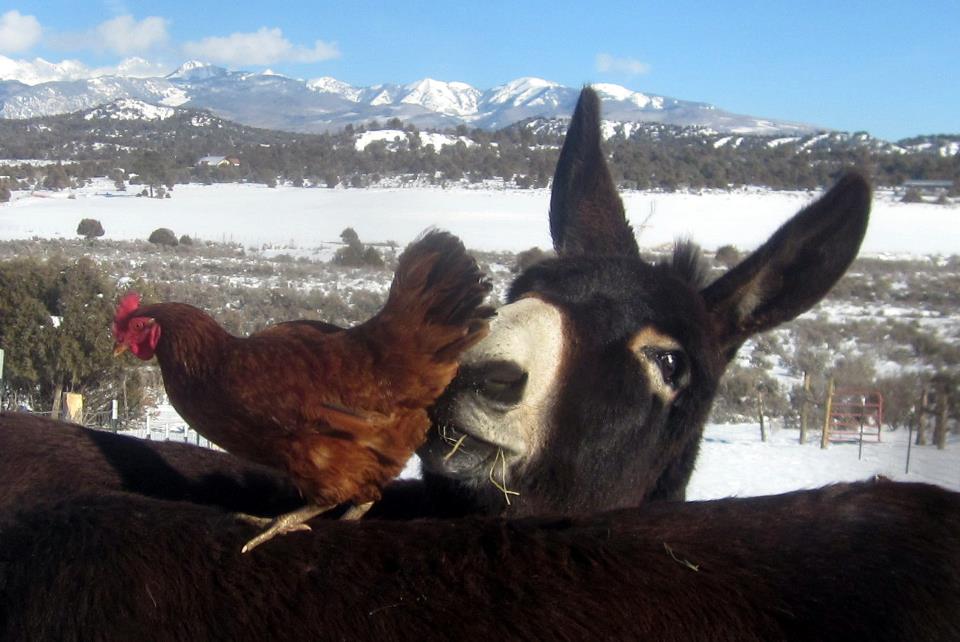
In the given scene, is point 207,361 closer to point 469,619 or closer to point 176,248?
point 469,619

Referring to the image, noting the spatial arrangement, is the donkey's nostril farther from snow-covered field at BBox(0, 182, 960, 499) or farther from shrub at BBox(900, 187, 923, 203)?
shrub at BBox(900, 187, 923, 203)

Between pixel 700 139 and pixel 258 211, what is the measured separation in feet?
67.6

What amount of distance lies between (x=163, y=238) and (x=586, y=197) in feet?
79.9

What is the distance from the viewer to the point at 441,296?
8.30ft

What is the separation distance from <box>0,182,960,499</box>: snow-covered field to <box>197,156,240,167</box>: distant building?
104cm

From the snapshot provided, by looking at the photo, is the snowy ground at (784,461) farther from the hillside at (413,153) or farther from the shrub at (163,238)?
the shrub at (163,238)

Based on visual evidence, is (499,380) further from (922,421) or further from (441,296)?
(922,421)

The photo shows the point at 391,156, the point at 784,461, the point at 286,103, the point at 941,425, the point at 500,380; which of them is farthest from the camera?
the point at 286,103

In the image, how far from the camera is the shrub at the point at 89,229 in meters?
26.3

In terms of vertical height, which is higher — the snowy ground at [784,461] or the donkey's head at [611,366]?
the donkey's head at [611,366]

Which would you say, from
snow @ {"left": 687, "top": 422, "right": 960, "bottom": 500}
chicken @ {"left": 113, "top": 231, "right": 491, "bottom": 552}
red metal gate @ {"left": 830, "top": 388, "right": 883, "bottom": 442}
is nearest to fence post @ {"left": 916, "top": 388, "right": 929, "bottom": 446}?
snow @ {"left": 687, "top": 422, "right": 960, "bottom": 500}

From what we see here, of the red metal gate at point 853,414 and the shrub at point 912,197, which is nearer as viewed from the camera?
the red metal gate at point 853,414

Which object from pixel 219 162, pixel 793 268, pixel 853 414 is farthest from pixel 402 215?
pixel 793 268

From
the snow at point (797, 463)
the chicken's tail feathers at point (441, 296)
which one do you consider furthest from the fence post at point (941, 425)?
the chicken's tail feathers at point (441, 296)
